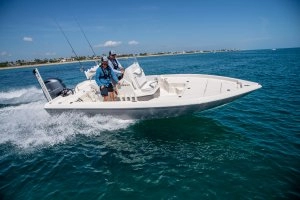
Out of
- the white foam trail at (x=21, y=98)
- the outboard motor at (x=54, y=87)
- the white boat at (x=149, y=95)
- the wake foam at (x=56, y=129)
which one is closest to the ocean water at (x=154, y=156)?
the wake foam at (x=56, y=129)

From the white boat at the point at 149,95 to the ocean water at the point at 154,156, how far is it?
0.55m

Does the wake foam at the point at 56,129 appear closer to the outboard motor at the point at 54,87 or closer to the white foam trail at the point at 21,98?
the outboard motor at the point at 54,87

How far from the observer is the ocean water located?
4977 millimetres

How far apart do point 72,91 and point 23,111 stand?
3.31m

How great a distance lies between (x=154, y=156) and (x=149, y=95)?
8.95ft

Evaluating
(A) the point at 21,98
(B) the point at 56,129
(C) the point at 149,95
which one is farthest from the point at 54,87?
(A) the point at 21,98

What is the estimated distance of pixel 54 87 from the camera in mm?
9734

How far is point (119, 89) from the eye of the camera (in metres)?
8.50

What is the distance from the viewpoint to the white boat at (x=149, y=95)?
289 inches

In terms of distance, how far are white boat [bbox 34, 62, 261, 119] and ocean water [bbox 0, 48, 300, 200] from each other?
21.7 inches

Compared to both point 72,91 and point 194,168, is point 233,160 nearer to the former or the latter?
point 194,168

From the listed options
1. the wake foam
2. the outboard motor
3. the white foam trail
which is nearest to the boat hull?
the wake foam

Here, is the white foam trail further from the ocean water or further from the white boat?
the white boat

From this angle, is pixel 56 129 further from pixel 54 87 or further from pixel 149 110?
pixel 149 110
